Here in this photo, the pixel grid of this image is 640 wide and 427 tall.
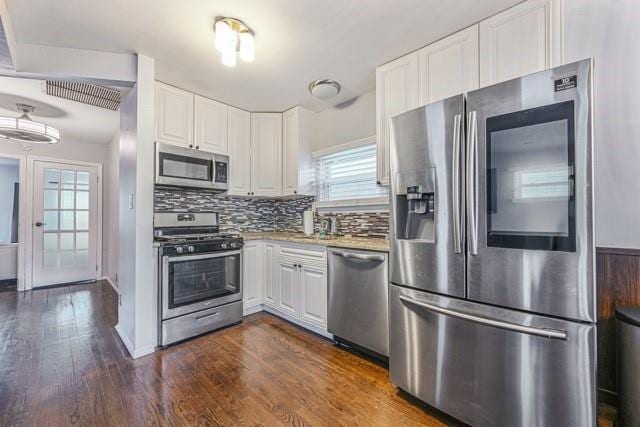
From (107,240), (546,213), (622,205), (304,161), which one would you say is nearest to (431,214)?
(546,213)

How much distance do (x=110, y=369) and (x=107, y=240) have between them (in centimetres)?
360

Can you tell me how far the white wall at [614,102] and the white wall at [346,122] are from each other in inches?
61.9

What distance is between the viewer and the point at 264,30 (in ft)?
6.40

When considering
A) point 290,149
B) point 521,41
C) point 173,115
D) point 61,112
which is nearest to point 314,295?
point 290,149

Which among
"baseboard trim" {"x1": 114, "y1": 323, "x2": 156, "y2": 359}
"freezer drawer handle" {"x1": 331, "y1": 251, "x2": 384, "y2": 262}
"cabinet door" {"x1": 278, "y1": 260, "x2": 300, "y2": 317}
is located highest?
"freezer drawer handle" {"x1": 331, "y1": 251, "x2": 384, "y2": 262}

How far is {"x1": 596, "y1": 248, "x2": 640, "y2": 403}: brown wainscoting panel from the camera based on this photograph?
1.48 m

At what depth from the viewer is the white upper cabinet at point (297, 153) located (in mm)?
3271

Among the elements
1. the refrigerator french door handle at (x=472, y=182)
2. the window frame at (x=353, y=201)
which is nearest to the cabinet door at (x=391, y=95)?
the window frame at (x=353, y=201)

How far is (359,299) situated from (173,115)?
8.00ft

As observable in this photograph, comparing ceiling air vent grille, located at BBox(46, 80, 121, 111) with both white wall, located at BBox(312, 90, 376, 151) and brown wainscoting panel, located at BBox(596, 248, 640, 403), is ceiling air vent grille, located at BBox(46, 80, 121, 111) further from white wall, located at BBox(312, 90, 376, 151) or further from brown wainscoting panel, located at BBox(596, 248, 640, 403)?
brown wainscoting panel, located at BBox(596, 248, 640, 403)

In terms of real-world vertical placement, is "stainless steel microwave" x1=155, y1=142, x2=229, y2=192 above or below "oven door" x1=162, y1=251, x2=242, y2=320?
above

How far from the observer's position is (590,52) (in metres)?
1.56

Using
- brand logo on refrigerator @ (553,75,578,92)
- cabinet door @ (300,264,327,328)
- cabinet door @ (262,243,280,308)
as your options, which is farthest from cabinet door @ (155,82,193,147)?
brand logo on refrigerator @ (553,75,578,92)

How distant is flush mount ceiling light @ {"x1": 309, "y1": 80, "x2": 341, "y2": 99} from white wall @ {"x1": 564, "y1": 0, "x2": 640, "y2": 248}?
5.53 ft
